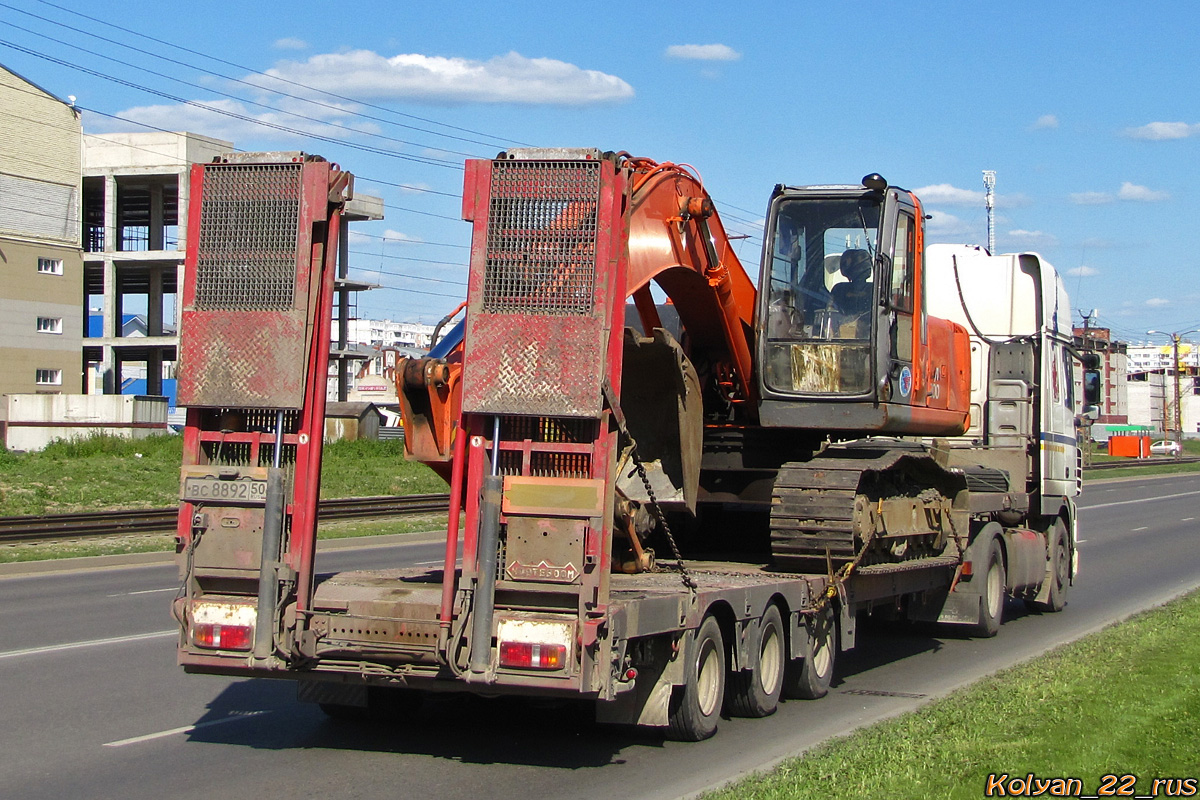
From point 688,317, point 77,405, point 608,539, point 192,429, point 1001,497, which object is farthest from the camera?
point 77,405

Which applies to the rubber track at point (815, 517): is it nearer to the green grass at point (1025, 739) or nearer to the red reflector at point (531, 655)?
the green grass at point (1025, 739)

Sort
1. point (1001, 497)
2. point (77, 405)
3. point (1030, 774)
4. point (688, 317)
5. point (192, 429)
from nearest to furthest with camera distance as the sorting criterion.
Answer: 1. point (1030, 774)
2. point (192, 429)
3. point (688, 317)
4. point (1001, 497)
5. point (77, 405)

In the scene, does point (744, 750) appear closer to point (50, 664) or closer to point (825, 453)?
point (825, 453)

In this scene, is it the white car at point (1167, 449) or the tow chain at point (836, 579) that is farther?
the white car at point (1167, 449)

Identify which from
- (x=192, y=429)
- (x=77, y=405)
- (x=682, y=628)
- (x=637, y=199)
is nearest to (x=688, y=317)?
(x=637, y=199)

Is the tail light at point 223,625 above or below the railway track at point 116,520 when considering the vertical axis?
above

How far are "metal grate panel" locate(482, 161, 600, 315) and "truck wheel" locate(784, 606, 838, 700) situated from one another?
3876mm

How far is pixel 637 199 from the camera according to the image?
9.13 m

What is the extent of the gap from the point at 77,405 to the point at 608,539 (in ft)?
161

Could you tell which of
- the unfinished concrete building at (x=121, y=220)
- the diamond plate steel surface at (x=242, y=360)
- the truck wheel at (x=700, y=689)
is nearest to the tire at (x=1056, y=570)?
the truck wheel at (x=700, y=689)

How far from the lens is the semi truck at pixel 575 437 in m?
7.84

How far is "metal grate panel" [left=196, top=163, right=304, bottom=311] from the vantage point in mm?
8367

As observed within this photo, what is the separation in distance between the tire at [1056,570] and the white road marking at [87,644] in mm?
10246

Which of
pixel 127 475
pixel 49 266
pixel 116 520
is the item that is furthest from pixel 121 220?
pixel 116 520
